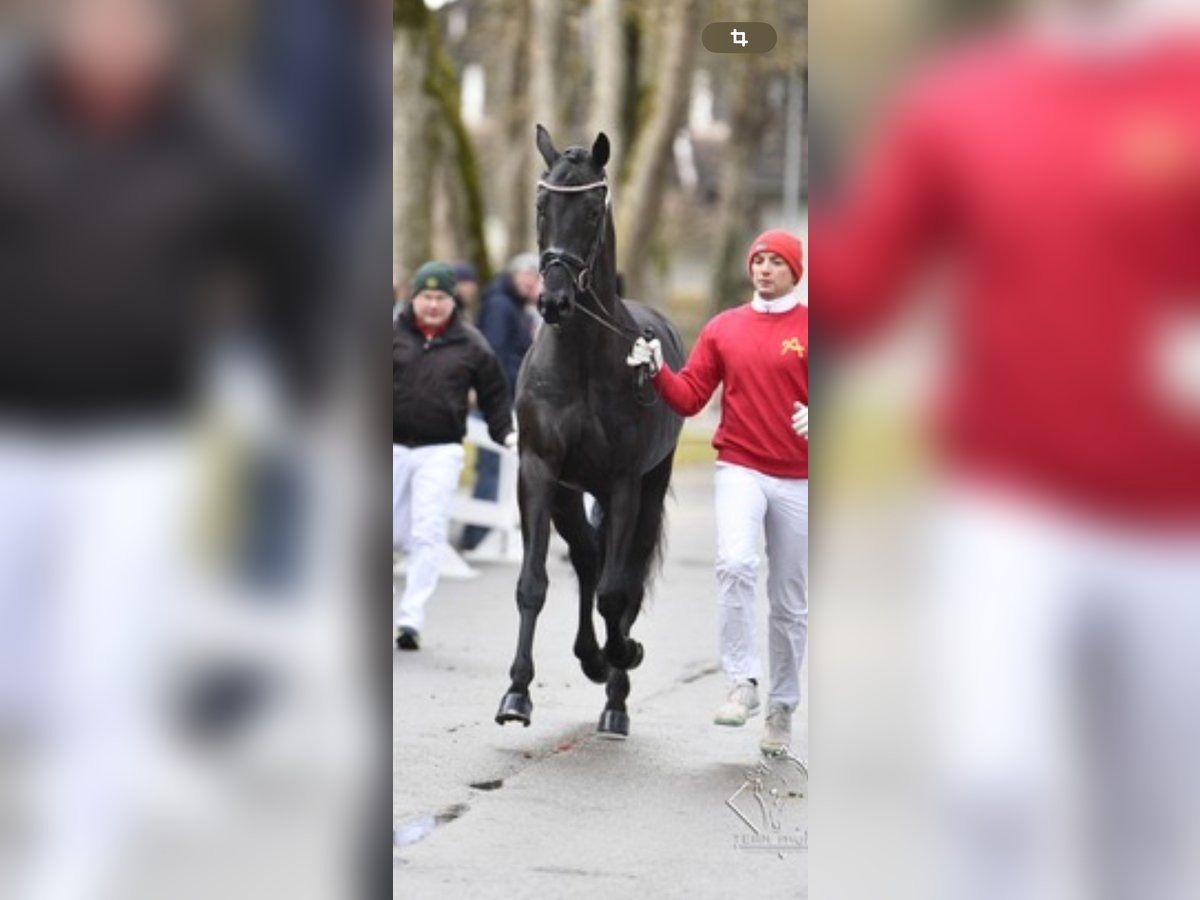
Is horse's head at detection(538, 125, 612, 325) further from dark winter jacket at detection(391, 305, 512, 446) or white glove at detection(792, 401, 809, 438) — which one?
dark winter jacket at detection(391, 305, 512, 446)

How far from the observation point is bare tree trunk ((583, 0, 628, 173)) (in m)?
4.00

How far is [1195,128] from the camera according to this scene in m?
2.54

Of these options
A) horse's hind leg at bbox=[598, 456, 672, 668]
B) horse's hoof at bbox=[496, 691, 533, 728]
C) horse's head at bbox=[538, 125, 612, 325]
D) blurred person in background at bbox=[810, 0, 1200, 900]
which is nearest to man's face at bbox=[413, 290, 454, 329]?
horse's head at bbox=[538, 125, 612, 325]

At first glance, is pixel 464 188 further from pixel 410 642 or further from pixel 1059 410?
pixel 1059 410

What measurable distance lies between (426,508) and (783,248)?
5740 millimetres

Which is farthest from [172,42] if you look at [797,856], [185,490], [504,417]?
[504,417]

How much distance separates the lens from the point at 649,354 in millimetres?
4719

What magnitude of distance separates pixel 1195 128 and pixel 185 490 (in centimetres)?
121

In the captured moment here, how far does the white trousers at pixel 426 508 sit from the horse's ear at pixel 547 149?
180 inches

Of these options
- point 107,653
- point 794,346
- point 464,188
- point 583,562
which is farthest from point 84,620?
point 464,188

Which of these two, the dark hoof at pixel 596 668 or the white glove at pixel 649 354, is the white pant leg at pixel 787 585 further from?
the white glove at pixel 649 354

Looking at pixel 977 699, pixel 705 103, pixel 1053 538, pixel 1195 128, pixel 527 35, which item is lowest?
pixel 977 699

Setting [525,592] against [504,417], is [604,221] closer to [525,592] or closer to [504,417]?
[525,592]

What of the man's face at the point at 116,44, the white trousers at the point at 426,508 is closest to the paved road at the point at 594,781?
the man's face at the point at 116,44
